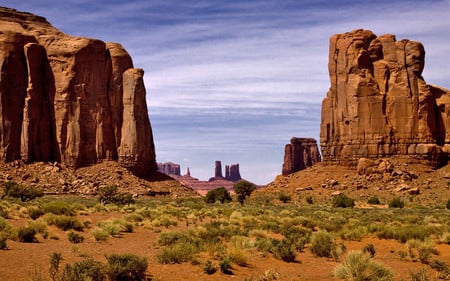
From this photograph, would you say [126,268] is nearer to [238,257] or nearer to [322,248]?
[238,257]

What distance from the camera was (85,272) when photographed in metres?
12.1

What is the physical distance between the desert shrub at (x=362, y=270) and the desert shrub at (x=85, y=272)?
6.33 metres

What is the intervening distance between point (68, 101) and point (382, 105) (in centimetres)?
4220

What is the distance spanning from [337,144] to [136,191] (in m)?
28.0

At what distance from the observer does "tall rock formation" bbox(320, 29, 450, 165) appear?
6888 centimetres

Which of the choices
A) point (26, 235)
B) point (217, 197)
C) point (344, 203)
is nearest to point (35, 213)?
point (26, 235)

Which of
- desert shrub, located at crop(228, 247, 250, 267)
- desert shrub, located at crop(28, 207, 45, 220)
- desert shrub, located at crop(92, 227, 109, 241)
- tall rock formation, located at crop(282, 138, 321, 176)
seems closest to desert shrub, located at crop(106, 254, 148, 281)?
desert shrub, located at crop(228, 247, 250, 267)

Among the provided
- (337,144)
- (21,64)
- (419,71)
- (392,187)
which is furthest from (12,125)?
(419,71)

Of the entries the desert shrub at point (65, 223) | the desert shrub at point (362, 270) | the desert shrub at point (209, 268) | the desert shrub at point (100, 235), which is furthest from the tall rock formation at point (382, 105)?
the desert shrub at point (209, 268)

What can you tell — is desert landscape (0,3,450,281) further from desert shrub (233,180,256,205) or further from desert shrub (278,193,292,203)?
desert shrub (278,193,292,203)

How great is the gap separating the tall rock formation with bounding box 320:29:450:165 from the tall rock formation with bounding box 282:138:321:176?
Result: 229 ft

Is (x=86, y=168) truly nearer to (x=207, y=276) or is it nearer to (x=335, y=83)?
(x=335, y=83)

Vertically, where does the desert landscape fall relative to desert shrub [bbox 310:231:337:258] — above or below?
above

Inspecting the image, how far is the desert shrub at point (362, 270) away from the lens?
13955 millimetres
